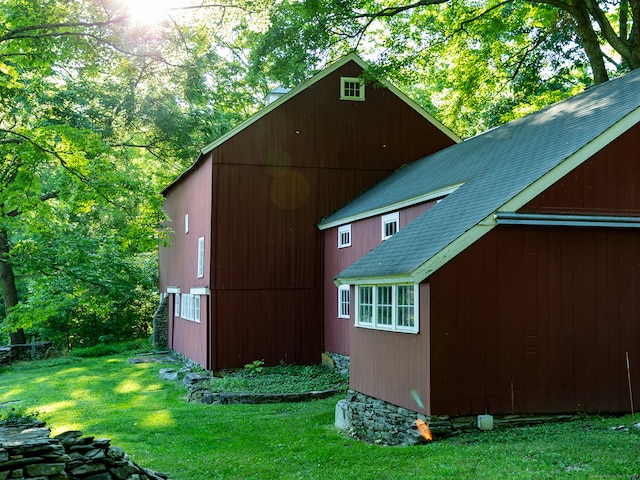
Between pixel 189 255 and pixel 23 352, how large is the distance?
9.62 m

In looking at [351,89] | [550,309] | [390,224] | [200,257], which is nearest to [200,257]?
[200,257]

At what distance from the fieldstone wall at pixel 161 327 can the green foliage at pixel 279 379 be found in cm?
1029

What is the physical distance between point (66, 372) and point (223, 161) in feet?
31.4

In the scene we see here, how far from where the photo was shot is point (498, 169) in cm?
1295

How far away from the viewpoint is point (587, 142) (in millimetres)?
10914

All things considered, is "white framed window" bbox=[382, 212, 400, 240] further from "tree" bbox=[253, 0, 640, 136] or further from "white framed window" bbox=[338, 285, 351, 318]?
"tree" bbox=[253, 0, 640, 136]

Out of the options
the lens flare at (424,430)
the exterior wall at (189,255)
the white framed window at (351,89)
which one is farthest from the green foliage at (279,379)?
the white framed window at (351,89)

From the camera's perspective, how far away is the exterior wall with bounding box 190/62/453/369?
20328mm

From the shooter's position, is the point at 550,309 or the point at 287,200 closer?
the point at 550,309

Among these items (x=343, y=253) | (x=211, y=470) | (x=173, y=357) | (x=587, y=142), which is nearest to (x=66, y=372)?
(x=173, y=357)

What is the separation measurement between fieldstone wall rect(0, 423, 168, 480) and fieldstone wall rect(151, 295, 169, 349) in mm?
20853

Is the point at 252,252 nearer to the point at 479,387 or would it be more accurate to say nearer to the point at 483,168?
the point at 483,168

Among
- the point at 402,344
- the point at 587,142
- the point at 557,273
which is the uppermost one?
the point at 587,142

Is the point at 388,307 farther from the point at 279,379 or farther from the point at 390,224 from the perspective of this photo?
the point at 279,379
